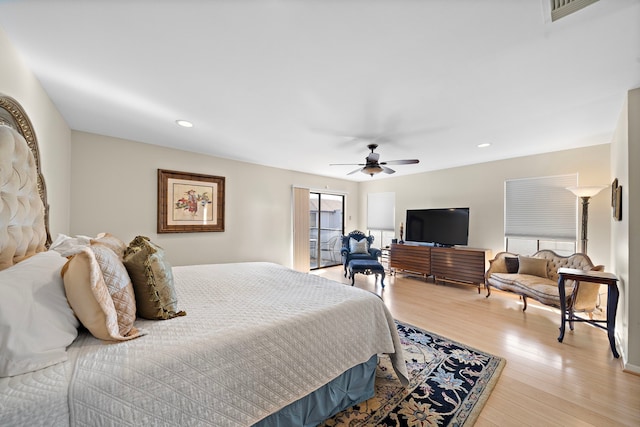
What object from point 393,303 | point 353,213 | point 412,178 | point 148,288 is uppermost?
point 412,178

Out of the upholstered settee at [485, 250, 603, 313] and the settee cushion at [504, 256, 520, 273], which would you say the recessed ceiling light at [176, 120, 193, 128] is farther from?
the settee cushion at [504, 256, 520, 273]

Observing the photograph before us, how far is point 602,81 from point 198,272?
159 inches

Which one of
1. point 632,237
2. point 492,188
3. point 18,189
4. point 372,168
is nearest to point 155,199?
point 18,189

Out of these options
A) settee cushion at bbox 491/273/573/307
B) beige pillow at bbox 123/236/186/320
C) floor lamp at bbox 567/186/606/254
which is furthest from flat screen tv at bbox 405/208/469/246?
beige pillow at bbox 123/236/186/320

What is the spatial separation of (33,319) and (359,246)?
472 centimetres

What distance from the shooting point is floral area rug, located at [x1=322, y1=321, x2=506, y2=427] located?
1.61 metres

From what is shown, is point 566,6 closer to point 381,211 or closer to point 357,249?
point 357,249

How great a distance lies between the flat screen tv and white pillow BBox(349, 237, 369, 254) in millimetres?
1076

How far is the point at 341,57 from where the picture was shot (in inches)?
66.6

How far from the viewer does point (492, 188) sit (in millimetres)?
4605

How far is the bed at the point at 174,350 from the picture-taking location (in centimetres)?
88

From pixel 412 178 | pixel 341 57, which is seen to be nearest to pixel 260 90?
pixel 341 57

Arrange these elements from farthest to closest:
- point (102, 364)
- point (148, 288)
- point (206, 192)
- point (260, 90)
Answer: point (206, 192)
point (260, 90)
point (148, 288)
point (102, 364)

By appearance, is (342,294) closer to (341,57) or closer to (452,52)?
(341,57)
